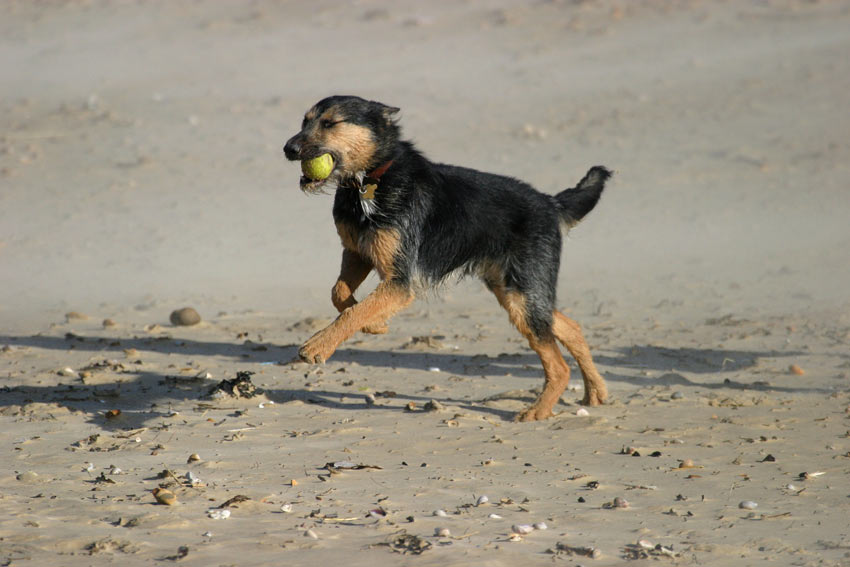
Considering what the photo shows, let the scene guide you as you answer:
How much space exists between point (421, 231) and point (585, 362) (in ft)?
4.63

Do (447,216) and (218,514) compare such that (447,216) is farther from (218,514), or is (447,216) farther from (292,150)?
(218,514)

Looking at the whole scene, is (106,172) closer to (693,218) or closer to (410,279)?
(693,218)

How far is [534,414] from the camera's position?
678 cm

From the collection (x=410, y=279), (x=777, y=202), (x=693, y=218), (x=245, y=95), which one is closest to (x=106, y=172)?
(x=245, y=95)

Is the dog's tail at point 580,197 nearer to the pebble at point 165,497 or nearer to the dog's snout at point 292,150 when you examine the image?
the dog's snout at point 292,150

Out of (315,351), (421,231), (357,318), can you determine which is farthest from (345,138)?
(315,351)

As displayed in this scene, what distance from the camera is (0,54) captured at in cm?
1973

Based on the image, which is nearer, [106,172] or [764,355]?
[764,355]

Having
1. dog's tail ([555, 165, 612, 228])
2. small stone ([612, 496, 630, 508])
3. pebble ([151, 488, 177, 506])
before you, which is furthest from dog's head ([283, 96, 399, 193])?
small stone ([612, 496, 630, 508])

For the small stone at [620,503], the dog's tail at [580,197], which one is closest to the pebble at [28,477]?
the small stone at [620,503]

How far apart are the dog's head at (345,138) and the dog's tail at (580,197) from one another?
1.35 metres

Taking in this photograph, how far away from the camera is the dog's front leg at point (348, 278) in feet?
21.6

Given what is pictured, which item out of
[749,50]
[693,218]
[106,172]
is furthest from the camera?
[749,50]

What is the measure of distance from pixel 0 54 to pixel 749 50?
506 inches
